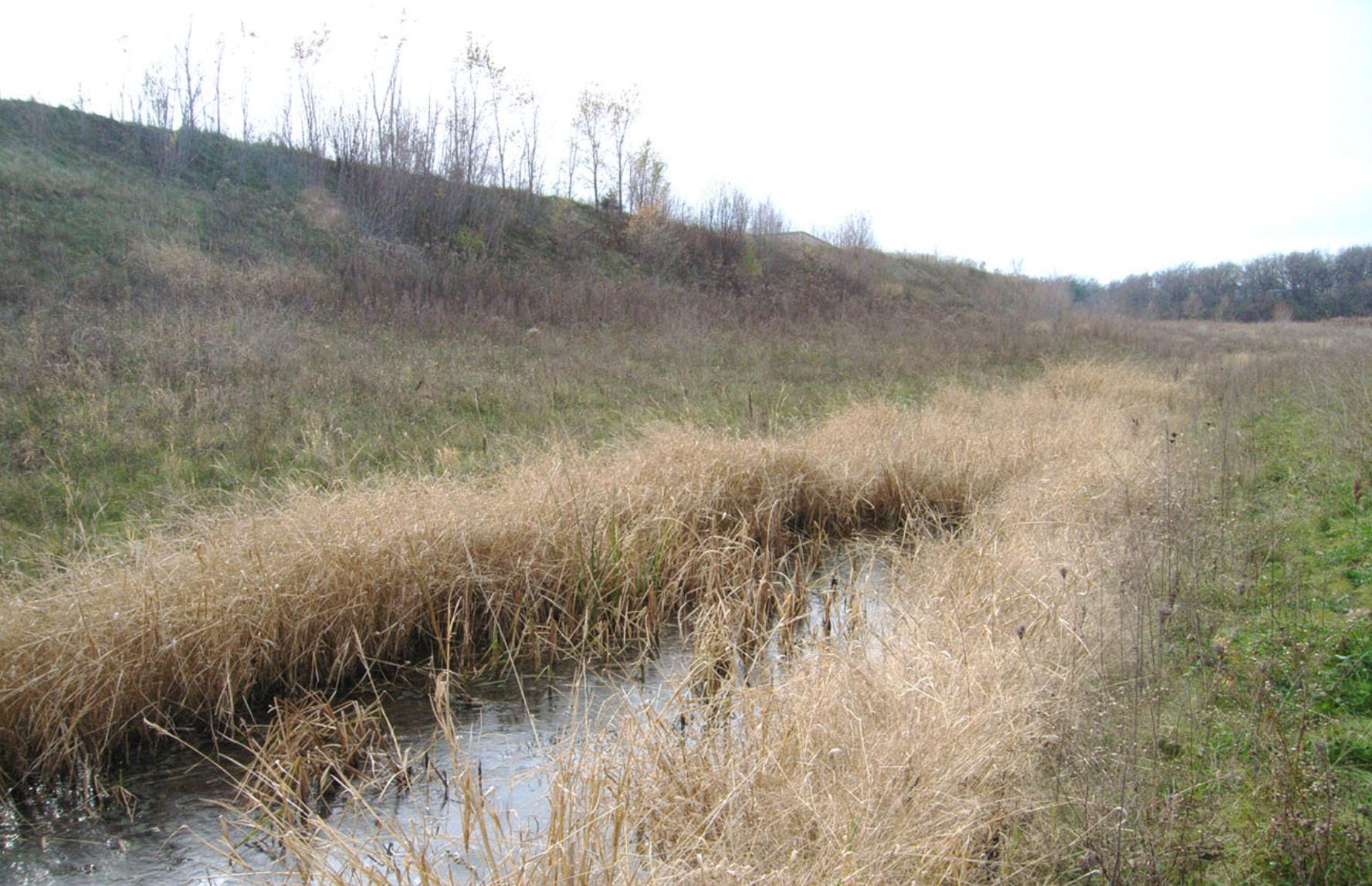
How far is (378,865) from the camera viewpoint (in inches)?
129

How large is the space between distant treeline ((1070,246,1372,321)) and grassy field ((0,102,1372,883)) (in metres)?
33.2

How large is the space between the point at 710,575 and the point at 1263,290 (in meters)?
51.2

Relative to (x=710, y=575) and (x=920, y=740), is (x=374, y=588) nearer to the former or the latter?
(x=710, y=575)

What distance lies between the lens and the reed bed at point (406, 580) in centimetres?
437

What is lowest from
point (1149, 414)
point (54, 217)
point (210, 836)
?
point (210, 836)

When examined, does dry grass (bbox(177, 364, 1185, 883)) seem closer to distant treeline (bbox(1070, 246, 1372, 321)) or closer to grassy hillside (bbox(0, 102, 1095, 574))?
grassy hillside (bbox(0, 102, 1095, 574))

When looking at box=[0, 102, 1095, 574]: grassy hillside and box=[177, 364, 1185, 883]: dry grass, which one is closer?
box=[177, 364, 1185, 883]: dry grass

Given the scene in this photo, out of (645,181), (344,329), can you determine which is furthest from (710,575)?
(645,181)

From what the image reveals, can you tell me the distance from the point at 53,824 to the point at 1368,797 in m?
5.05

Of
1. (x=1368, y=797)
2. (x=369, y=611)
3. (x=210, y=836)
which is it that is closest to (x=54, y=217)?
(x=369, y=611)

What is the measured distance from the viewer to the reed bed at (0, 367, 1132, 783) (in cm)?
Result: 437

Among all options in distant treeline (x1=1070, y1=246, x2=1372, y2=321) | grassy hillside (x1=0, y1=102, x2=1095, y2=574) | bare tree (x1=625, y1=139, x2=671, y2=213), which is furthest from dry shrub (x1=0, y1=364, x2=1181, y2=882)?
distant treeline (x1=1070, y1=246, x2=1372, y2=321)

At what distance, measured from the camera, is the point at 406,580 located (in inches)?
217

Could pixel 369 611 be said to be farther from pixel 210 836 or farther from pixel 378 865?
pixel 378 865
